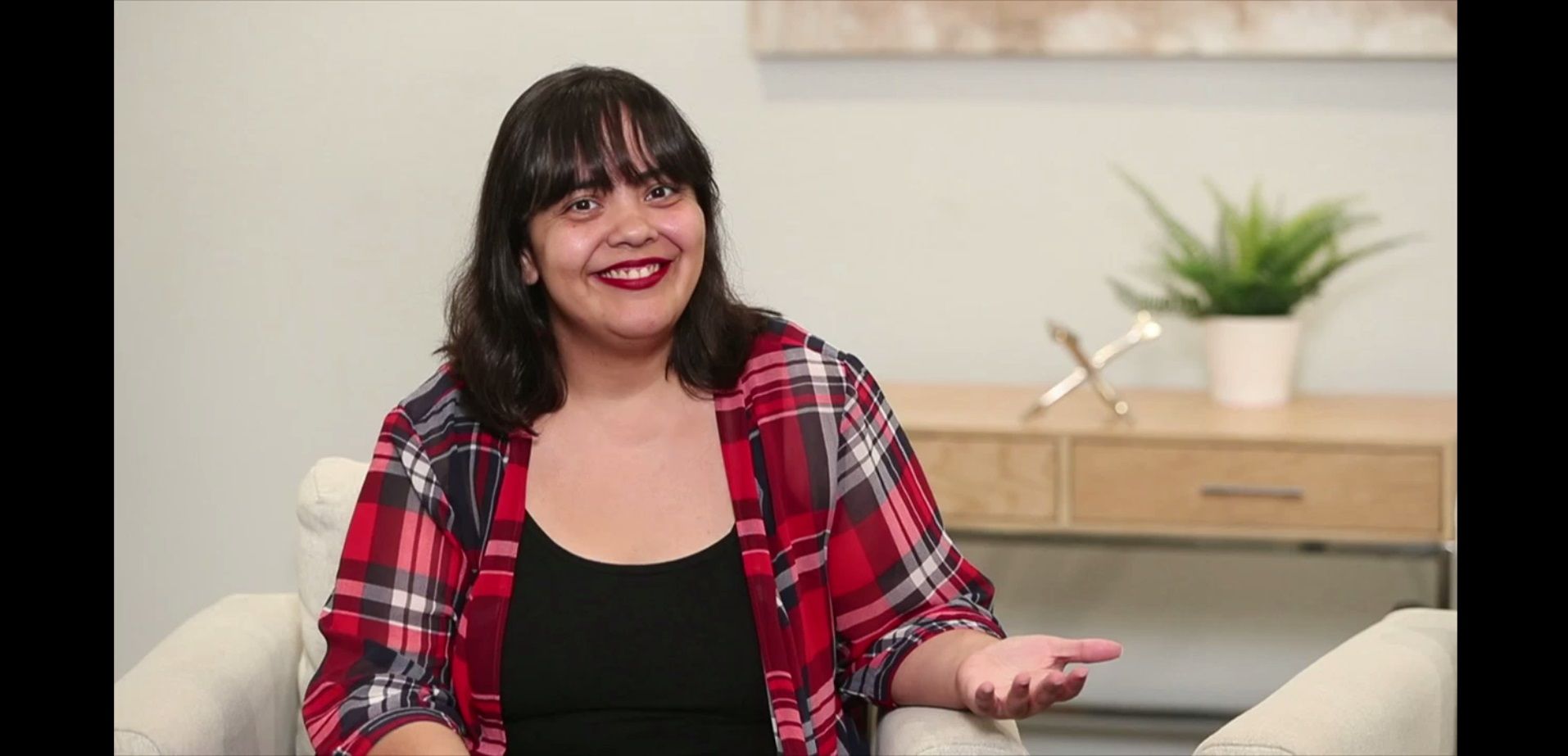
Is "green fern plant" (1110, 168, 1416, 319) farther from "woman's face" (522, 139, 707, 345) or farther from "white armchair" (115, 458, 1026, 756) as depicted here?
"woman's face" (522, 139, 707, 345)

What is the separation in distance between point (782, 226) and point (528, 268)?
130cm

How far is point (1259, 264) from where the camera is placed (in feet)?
9.05

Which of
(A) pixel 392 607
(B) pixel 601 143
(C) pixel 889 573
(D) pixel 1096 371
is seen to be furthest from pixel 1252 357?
(A) pixel 392 607

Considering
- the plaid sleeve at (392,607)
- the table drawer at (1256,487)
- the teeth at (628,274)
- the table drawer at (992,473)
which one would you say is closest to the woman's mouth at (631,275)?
the teeth at (628,274)

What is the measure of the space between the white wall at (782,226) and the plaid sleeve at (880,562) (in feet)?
4.17

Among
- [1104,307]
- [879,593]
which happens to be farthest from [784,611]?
Answer: [1104,307]

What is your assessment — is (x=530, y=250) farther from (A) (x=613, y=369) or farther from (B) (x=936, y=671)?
(B) (x=936, y=671)

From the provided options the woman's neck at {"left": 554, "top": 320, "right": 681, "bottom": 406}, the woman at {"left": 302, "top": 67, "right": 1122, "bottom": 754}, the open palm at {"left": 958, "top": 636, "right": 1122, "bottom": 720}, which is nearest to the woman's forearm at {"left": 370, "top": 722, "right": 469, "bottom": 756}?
the woman at {"left": 302, "top": 67, "right": 1122, "bottom": 754}
